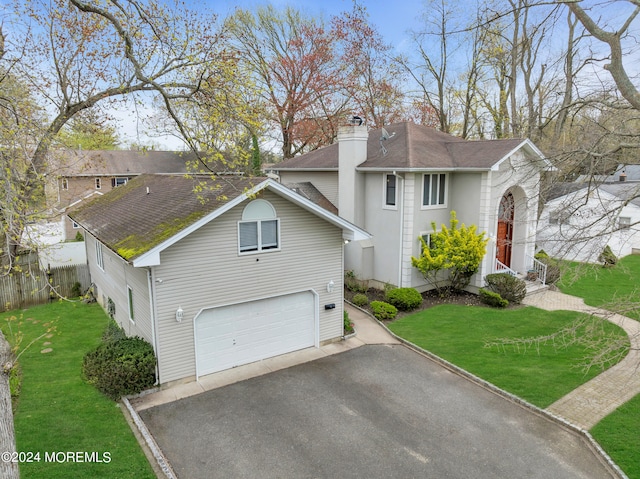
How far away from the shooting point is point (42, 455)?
8.30 meters

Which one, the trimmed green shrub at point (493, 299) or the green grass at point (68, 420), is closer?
the green grass at point (68, 420)

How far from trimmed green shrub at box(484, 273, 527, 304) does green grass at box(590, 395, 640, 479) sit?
7.60 meters

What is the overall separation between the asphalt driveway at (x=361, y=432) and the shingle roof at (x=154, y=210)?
432 cm

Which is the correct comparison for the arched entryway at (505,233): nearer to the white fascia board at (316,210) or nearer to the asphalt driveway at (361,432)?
the white fascia board at (316,210)

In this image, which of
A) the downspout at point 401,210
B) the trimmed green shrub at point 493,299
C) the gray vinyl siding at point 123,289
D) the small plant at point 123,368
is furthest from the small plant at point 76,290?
the trimmed green shrub at point 493,299

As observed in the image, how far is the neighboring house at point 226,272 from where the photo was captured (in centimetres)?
1077

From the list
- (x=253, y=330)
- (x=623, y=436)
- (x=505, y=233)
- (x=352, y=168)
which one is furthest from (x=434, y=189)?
(x=623, y=436)

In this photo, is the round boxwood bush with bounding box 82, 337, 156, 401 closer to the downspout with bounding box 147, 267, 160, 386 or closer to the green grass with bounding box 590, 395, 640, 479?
the downspout with bounding box 147, 267, 160, 386

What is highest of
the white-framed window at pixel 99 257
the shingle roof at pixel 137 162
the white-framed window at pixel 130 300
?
the shingle roof at pixel 137 162

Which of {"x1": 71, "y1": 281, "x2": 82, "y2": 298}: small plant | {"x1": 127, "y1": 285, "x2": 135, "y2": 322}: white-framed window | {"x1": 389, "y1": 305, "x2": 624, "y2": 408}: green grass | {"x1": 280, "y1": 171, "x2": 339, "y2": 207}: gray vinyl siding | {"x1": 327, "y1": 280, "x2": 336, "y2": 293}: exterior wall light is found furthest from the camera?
{"x1": 280, "y1": 171, "x2": 339, "y2": 207}: gray vinyl siding

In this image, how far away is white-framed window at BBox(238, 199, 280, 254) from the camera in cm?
1170

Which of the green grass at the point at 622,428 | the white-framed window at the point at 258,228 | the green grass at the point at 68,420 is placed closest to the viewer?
the green grass at the point at 68,420

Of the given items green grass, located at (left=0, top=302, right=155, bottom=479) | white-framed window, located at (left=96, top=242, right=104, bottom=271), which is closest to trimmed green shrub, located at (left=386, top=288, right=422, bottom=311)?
green grass, located at (left=0, top=302, right=155, bottom=479)

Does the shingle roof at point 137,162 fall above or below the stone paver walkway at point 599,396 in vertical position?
above
